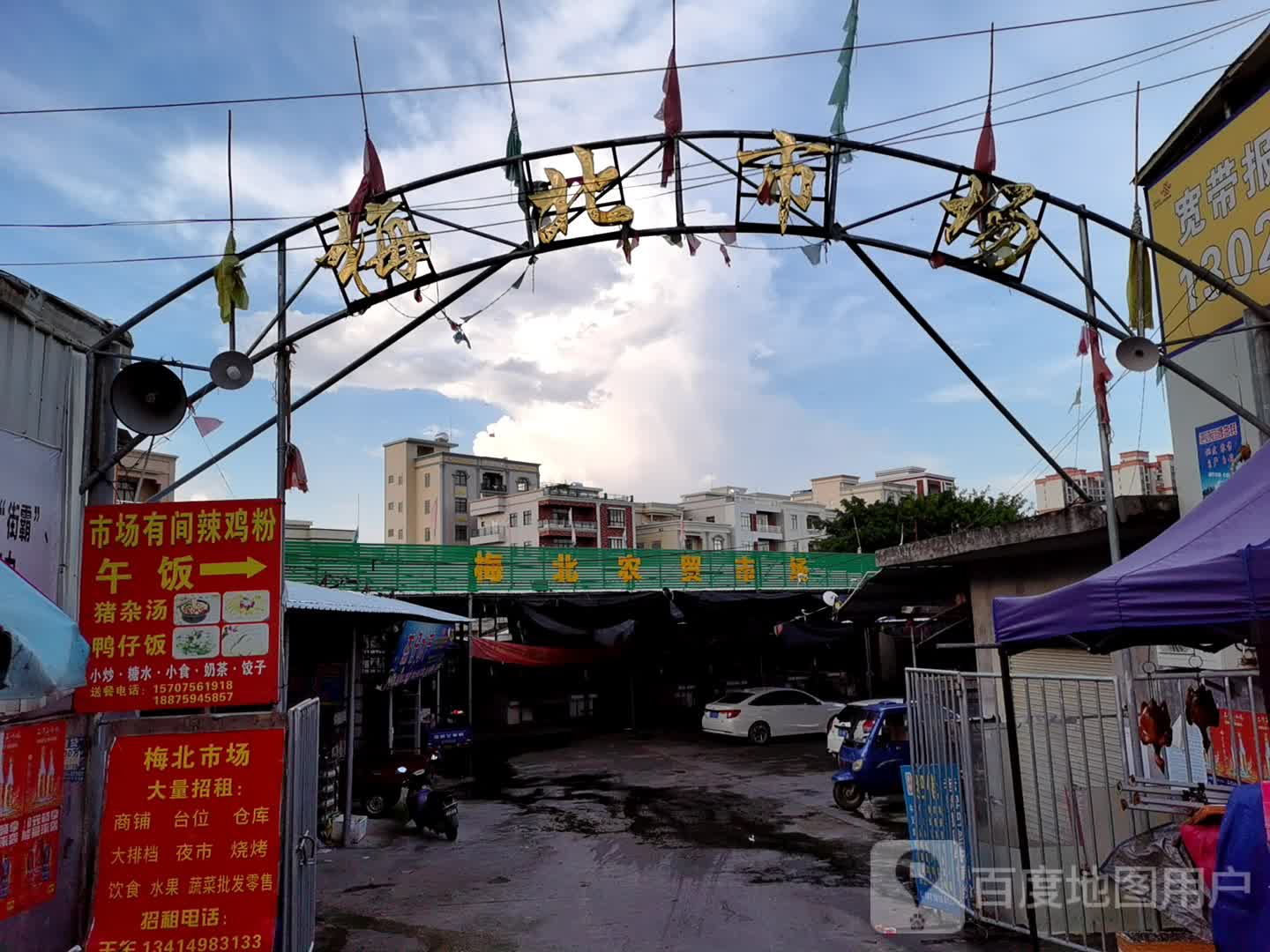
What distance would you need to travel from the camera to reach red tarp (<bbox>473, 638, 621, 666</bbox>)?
850 inches

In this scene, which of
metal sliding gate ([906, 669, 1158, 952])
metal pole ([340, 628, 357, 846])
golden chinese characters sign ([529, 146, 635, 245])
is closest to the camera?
metal sliding gate ([906, 669, 1158, 952])

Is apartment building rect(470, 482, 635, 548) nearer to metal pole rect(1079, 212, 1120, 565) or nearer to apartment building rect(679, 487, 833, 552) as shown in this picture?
apartment building rect(679, 487, 833, 552)

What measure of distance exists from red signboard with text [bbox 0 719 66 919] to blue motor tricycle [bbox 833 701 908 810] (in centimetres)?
1031

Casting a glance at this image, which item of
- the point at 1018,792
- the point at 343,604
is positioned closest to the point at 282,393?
the point at 343,604

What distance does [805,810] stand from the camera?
45.2ft

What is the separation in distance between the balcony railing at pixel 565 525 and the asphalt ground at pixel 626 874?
4783cm

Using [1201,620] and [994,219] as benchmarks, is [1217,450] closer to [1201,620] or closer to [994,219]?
[994,219]

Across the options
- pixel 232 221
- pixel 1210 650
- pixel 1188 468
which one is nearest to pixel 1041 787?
pixel 1210 650

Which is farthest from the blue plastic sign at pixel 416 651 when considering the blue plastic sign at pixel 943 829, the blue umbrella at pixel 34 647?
the blue umbrella at pixel 34 647

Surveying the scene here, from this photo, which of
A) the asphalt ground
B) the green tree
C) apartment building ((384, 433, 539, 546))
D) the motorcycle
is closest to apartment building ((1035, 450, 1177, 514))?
the green tree

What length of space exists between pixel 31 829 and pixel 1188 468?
10311mm

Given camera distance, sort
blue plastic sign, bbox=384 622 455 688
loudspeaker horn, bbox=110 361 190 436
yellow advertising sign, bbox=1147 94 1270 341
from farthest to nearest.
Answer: blue plastic sign, bbox=384 622 455 688 < yellow advertising sign, bbox=1147 94 1270 341 < loudspeaker horn, bbox=110 361 190 436

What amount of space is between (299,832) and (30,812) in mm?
1726

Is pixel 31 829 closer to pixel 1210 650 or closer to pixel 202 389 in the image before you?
pixel 202 389
